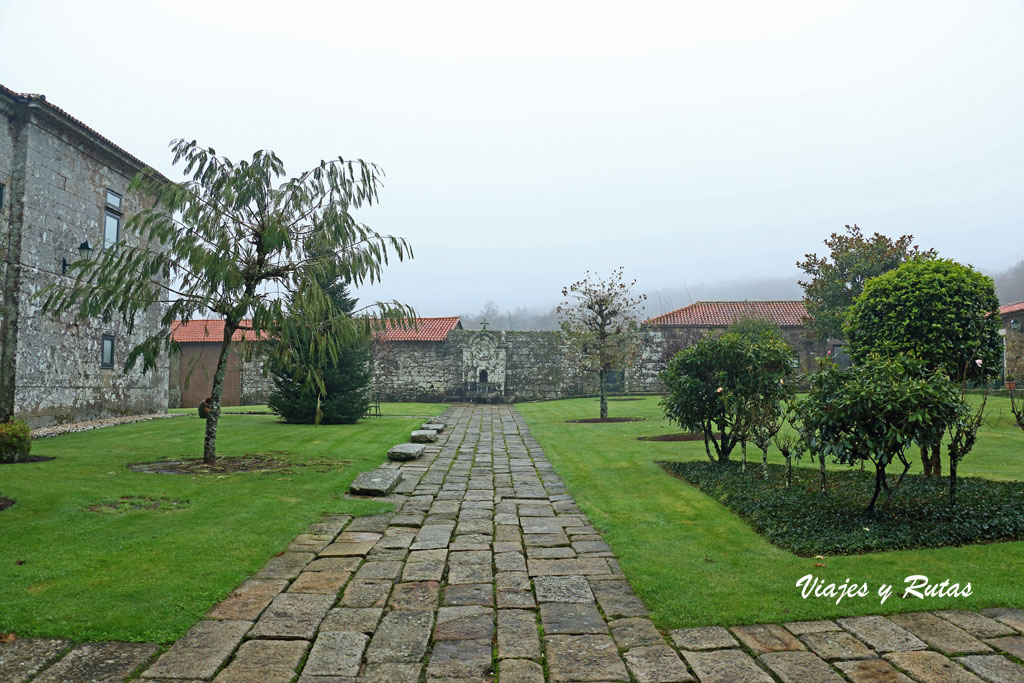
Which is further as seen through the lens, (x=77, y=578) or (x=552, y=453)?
(x=552, y=453)

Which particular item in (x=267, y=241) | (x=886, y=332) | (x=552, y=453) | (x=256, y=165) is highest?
(x=256, y=165)

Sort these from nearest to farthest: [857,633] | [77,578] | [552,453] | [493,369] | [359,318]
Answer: [857,633], [77,578], [359,318], [552,453], [493,369]

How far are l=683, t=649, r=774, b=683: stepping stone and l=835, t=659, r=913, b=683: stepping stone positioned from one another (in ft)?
1.22

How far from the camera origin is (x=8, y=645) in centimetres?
306

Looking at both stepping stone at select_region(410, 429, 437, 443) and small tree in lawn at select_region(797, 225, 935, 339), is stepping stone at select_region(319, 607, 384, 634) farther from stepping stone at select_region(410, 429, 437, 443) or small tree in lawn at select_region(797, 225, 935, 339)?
small tree in lawn at select_region(797, 225, 935, 339)

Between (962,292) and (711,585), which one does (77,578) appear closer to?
(711,585)

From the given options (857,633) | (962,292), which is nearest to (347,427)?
(962,292)

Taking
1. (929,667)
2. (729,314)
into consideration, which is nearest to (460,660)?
(929,667)

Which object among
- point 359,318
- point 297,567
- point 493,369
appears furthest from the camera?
point 493,369

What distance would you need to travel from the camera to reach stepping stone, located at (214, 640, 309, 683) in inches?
111

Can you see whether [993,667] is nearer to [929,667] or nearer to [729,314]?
[929,667]

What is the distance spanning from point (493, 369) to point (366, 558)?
25.2 m

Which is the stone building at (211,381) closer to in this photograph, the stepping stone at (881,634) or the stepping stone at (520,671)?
the stepping stone at (520,671)

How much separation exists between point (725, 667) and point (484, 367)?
27.1 m
